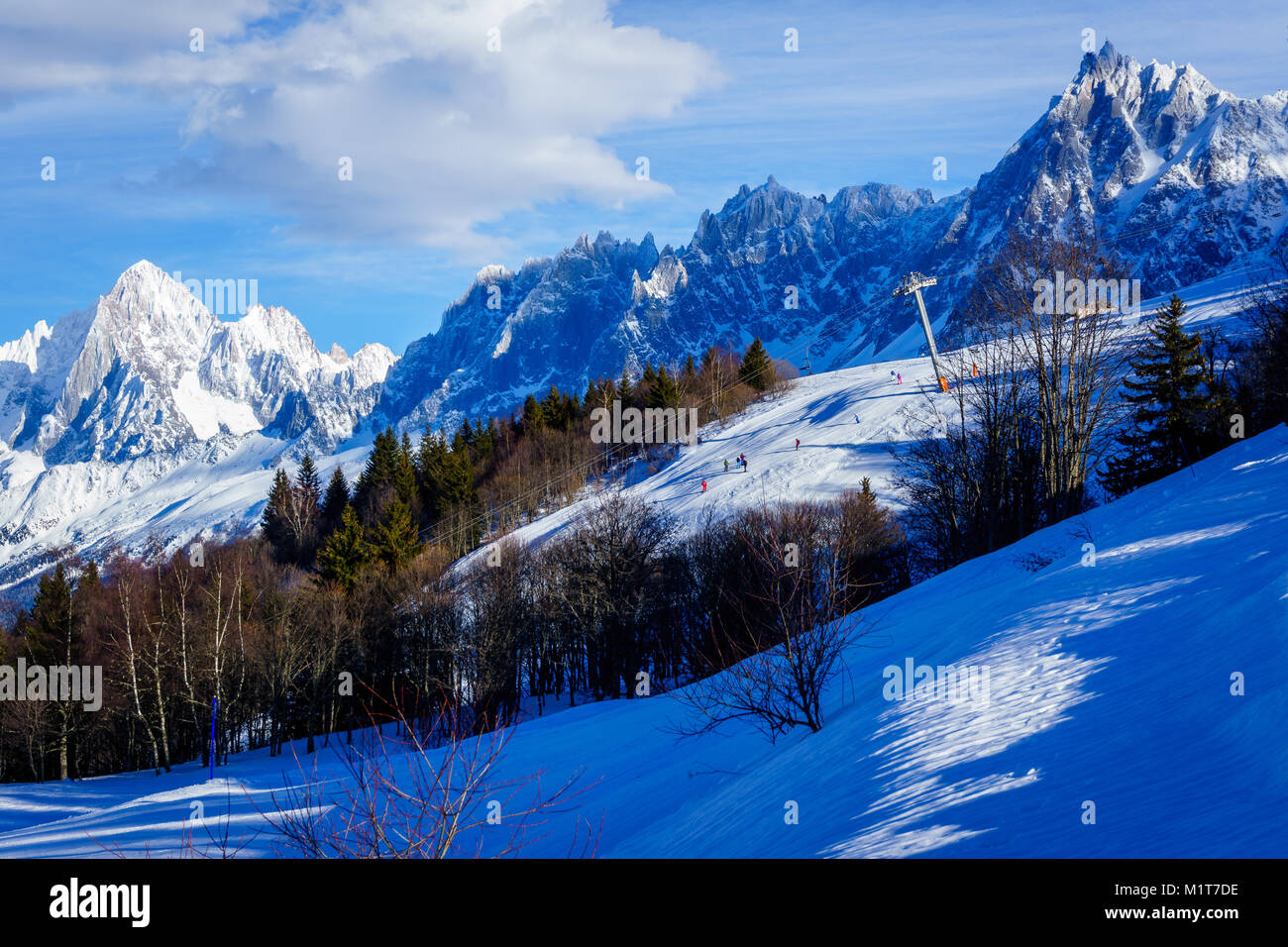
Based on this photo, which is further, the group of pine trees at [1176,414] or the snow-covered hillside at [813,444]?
the snow-covered hillside at [813,444]

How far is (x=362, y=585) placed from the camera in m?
51.4

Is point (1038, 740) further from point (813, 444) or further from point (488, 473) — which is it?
point (488, 473)

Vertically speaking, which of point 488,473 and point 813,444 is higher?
point 488,473

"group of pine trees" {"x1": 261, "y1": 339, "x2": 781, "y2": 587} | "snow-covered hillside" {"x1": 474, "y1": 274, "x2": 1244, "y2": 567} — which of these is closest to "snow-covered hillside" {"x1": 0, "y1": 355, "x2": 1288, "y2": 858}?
"snow-covered hillside" {"x1": 474, "y1": 274, "x2": 1244, "y2": 567}

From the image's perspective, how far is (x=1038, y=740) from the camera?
7000 millimetres

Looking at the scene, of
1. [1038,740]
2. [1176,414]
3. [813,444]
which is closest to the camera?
[1038,740]

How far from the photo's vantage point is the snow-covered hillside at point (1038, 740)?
5.42 meters

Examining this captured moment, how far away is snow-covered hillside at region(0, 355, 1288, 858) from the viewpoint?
542cm

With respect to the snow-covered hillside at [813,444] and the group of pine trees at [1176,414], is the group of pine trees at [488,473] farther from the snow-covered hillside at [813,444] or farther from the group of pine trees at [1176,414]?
the group of pine trees at [1176,414]

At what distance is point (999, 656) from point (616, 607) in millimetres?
29852

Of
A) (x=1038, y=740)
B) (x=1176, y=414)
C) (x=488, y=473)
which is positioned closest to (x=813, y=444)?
(x=1176, y=414)

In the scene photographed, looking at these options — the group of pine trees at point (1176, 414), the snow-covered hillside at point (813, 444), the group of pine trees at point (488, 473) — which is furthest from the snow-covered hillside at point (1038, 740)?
the group of pine trees at point (488, 473)
